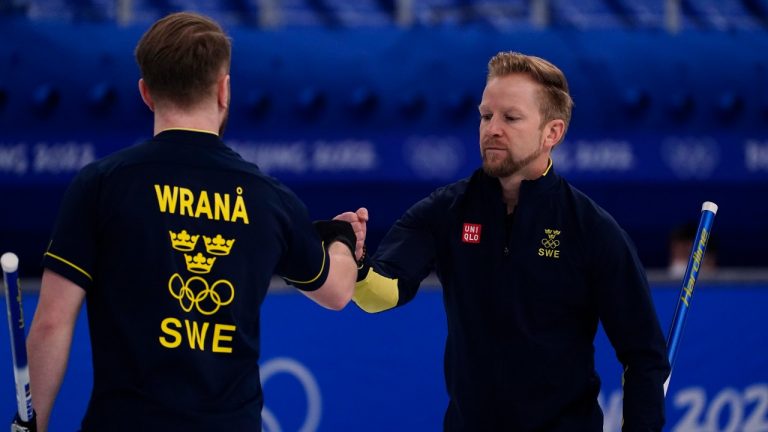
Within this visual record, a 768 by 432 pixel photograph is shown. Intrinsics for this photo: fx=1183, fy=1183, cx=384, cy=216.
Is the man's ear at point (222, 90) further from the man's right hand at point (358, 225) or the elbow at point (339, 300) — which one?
the man's right hand at point (358, 225)

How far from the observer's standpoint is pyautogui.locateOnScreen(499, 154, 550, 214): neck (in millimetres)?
4137

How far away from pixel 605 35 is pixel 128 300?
9.65 m

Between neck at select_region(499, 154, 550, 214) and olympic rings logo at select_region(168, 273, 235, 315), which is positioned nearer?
olympic rings logo at select_region(168, 273, 235, 315)

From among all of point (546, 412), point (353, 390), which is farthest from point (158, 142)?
point (353, 390)

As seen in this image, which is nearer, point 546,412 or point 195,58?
point 195,58

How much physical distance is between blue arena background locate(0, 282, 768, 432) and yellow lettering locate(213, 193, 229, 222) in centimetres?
381

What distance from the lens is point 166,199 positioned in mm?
3100

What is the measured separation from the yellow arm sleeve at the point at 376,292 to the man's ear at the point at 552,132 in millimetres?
734

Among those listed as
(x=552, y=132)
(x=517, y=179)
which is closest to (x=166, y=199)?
(x=517, y=179)

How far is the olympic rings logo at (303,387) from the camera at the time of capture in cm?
690

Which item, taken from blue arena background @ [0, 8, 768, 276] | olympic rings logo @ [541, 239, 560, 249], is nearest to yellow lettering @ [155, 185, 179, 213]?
olympic rings logo @ [541, 239, 560, 249]

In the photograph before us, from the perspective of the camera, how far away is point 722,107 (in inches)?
475

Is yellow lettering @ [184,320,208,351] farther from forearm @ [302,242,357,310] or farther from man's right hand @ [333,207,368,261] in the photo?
man's right hand @ [333,207,368,261]

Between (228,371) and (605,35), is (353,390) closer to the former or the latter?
(228,371)
